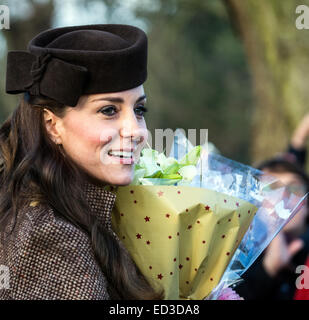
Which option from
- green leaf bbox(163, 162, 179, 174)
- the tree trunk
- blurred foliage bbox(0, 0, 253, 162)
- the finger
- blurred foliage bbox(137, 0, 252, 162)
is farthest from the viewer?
blurred foliage bbox(137, 0, 252, 162)

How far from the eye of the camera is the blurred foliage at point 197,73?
12.2 m

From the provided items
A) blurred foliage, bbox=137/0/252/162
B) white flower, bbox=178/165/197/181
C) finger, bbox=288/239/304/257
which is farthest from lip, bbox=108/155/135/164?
blurred foliage, bbox=137/0/252/162

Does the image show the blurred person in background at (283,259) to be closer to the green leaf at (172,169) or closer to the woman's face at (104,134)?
the green leaf at (172,169)

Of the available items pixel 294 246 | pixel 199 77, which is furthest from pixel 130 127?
pixel 199 77

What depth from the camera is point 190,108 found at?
1470cm

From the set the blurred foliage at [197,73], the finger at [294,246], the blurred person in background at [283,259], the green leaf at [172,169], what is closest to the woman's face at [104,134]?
the green leaf at [172,169]

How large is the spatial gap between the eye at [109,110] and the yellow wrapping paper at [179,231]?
0.23 meters

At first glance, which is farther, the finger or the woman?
the finger

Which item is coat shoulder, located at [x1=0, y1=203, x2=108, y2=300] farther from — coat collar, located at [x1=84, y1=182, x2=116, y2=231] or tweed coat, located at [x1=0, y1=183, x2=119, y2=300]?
coat collar, located at [x1=84, y1=182, x2=116, y2=231]

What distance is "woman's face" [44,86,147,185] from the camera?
1690 mm

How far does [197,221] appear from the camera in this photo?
1.75m

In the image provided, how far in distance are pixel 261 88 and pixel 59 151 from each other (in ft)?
21.2

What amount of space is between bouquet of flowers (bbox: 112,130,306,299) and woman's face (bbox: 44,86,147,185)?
3.5 inches

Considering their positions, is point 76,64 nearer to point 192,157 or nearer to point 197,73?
point 192,157
